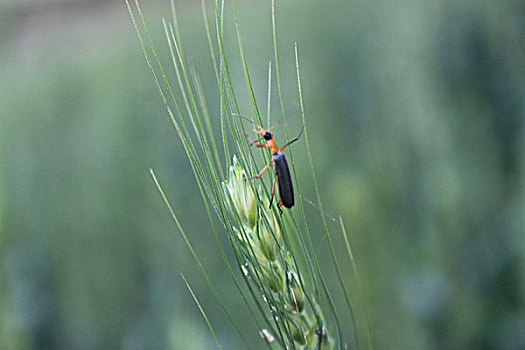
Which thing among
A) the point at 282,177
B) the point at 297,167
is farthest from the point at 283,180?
the point at 297,167

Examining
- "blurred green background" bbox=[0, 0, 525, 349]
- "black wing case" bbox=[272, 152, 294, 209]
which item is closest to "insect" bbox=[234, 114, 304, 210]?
"black wing case" bbox=[272, 152, 294, 209]

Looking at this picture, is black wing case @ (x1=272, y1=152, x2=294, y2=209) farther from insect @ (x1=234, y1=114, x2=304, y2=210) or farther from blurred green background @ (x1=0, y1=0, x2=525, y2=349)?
blurred green background @ (x1=0, y1=0, x2=525, y2=349)

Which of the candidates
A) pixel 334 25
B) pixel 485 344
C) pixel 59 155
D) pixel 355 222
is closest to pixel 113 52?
pixel 59 155

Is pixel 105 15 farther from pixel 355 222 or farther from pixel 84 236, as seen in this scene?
pixel 355 222

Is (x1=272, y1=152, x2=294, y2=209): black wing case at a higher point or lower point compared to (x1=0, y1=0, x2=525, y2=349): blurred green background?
lower

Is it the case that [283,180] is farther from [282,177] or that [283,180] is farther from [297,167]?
[297,167]

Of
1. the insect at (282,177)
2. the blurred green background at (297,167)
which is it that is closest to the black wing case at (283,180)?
the insect at (282,177)
